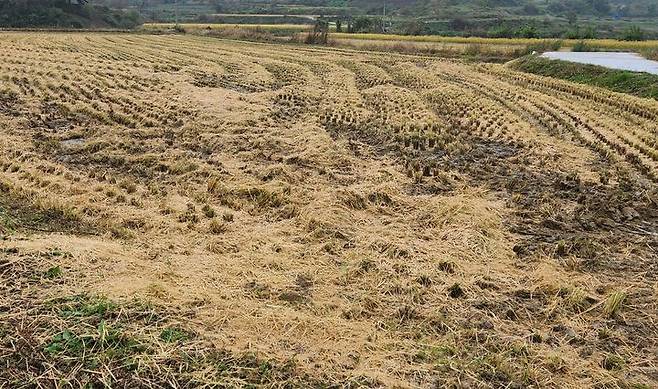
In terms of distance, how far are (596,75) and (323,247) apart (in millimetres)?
17415

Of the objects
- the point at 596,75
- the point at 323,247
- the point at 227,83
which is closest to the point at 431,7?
the point at 596,75

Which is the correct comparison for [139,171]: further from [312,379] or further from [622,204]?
[622,204]

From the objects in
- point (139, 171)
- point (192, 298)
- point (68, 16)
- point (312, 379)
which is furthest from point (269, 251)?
point (68, 16)

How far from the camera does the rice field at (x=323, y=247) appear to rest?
363 centimetres

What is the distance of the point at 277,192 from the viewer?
707cm

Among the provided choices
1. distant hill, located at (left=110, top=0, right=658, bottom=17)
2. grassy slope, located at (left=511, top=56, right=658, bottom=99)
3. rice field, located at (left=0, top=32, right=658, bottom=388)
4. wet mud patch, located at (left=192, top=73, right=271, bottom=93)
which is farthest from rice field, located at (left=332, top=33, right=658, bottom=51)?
distant hill, located at (left=110, top=0, right=658, bottom=17)

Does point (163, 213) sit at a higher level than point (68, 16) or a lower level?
lower

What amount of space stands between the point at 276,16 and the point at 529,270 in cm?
7980

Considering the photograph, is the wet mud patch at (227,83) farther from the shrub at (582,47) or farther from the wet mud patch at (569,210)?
the shrub at (582,47)

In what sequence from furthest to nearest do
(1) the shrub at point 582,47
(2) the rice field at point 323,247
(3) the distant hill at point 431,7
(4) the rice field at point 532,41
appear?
(3) the distant hill at point 431,7
(4) the rice field at point 532,41
(1) the shrub at point 582,47
(2) the rice field at point 323,247

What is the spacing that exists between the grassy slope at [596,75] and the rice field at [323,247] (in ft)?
14.2

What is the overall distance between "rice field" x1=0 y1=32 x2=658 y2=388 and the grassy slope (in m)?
4.31

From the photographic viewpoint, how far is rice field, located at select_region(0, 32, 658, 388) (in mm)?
3631

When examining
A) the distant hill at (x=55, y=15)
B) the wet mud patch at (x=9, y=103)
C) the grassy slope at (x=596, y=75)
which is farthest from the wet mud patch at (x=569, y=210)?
the distant hill at (x=55, y=15)
